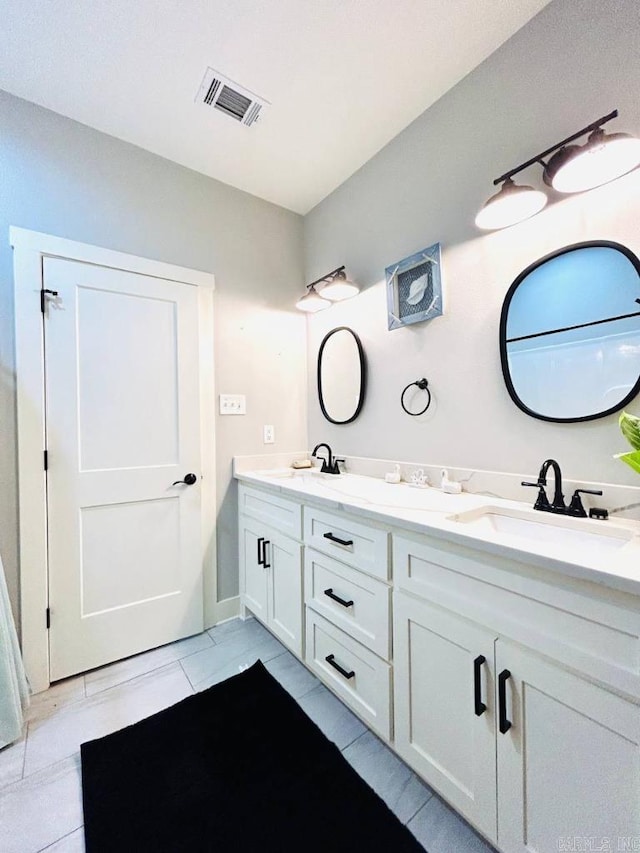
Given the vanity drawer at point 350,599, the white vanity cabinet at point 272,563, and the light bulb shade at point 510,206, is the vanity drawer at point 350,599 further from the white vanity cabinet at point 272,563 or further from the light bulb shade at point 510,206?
the light bulb shade at point 510,206

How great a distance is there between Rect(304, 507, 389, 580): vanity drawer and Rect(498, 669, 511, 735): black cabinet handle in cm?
42

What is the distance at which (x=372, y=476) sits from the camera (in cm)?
204

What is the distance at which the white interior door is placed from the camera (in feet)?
5.66

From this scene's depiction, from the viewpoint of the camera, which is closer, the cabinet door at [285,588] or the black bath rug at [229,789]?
the black bath rug at [229,789]

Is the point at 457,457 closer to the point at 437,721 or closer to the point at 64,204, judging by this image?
the point at 437,721

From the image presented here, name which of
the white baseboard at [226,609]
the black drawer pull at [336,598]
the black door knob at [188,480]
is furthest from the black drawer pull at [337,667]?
the black door knob at [188,480]

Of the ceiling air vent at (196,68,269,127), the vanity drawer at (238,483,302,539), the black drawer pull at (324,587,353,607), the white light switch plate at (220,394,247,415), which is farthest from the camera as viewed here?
the white light switch plate at (220,394,247,415)

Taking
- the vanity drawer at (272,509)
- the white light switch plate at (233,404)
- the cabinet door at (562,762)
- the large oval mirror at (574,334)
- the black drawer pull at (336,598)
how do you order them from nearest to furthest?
the cabinet door at (562,762) < the large oval mirror at (574,334) < the black drawer pull at (336,598) < the vanity drawer at (272,509) < the white light switch plate at (233,404)

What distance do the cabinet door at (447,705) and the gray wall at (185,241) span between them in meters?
1.38

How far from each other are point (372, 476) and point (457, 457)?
54cm

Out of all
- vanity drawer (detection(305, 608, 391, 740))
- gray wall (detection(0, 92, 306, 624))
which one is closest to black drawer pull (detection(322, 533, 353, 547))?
vanity drawer (detection(305, 608, 391, 740))

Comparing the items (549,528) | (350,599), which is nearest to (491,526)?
(549,528)

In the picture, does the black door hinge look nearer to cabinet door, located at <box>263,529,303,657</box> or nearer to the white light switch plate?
the white light switch plate

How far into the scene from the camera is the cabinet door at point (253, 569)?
1.98m
